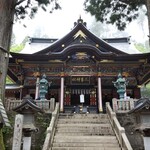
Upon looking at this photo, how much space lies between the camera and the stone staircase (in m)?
8.94

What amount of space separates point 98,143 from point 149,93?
28.3m

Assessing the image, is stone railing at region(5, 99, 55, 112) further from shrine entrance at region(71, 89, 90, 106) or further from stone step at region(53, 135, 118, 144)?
shrine entrance at region(71, 89, 90, 106)

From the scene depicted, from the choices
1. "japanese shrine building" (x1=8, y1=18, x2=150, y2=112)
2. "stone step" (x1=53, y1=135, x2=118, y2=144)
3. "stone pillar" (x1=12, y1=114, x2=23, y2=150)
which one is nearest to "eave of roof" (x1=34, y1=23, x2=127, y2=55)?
"japanese shrine building" (x1=8, y1=18, x2=150, y2=112)

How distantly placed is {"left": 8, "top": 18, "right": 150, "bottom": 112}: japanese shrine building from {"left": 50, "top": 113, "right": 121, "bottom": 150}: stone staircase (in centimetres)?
312

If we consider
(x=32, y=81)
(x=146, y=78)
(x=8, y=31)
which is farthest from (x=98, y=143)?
(x=146, y=78)

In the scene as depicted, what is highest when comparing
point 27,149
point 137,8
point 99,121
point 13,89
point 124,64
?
point 137,8

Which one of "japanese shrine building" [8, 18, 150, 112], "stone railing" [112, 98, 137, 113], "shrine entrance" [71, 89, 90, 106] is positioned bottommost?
"stone railing" [112, 98, 137, 113]

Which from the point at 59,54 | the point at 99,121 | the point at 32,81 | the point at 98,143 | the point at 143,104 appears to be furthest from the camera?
the point at 32,81

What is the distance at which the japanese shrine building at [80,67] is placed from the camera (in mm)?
15641

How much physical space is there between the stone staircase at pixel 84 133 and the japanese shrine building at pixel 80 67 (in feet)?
10.2

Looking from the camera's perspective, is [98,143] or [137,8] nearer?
[98,143]

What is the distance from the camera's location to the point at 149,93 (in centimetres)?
3509

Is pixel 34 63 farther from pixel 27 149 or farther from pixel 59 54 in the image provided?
pixel 27 149

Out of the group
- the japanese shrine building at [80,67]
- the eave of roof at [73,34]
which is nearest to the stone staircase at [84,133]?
the japanese shrine building at [80,67]
